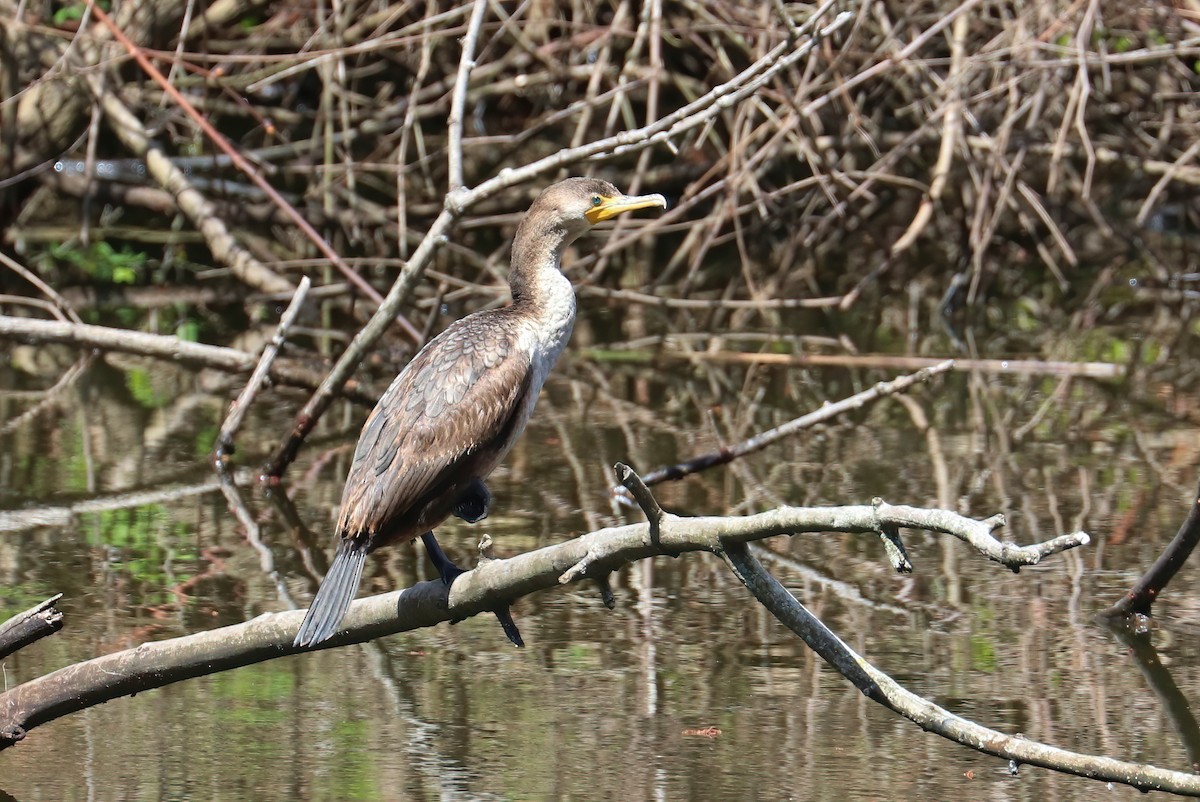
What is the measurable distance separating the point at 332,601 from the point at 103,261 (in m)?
6.81

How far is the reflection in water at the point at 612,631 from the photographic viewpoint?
3.05 metres

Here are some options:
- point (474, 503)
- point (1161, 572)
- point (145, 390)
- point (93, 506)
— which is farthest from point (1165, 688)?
point (145, 390)

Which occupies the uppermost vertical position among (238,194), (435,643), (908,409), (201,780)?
(238,194)

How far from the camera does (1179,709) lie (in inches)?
131

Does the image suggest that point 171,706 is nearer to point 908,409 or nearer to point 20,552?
point 20,552

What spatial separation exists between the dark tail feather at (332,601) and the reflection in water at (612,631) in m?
0.34

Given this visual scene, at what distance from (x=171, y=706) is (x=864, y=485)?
251 centimetres

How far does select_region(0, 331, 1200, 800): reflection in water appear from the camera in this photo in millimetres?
3055

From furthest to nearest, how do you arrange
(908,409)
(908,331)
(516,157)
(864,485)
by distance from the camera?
(516,157) < (908,331) < (908,409) < (864,485)

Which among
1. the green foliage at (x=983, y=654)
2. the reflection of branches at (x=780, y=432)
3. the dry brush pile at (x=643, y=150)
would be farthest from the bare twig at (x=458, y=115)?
the dry brush pile at (x=643, y=150)

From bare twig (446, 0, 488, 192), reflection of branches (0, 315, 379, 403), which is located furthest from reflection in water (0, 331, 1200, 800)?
bare twig (446, 0, 488, 192)

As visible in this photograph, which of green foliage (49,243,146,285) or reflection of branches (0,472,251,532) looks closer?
reflection of branches (0,472,251,532)

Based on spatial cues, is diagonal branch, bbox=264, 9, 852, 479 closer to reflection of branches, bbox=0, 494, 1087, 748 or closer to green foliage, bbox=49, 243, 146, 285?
reflection of branches, bbox=0, 494, 1087, 748

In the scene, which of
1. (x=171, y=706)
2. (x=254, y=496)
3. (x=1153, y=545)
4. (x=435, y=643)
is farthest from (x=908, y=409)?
(x=171, y=706)
